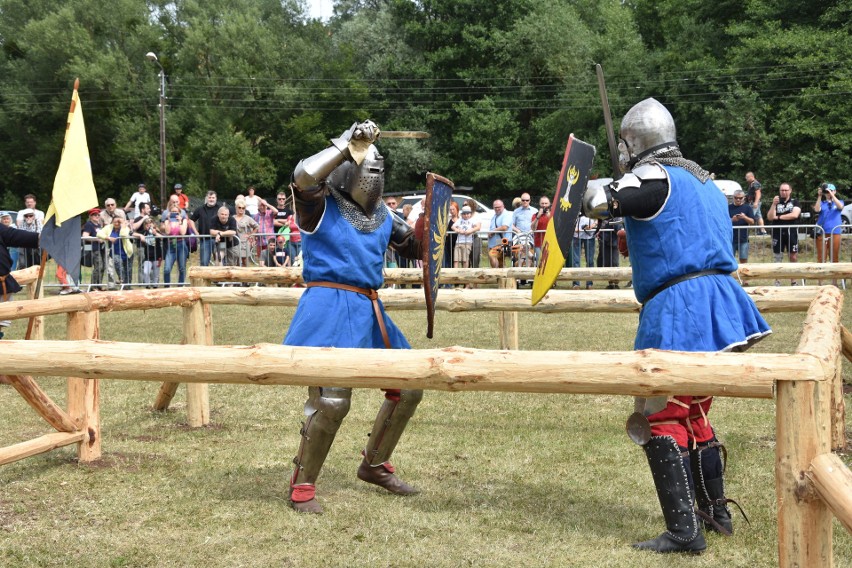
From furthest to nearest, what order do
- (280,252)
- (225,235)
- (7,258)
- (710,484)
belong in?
(280,252)
(225,235)
(7,258)
(710,484)

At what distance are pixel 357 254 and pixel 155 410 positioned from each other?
3.05 m

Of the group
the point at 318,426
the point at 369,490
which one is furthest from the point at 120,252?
the point at 318,426

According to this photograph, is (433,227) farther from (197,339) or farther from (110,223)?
(110,223)

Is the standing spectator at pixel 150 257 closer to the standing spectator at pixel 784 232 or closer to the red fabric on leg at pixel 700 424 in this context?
the standing spectator at pixel 784 232

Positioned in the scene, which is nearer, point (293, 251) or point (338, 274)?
point (338, 274)

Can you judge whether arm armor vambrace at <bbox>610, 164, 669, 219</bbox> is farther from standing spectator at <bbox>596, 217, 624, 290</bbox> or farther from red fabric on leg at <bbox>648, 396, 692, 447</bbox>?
standing spectator at <bbox>596, 217, 624, 290</bbox>

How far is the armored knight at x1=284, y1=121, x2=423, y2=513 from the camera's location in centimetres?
454

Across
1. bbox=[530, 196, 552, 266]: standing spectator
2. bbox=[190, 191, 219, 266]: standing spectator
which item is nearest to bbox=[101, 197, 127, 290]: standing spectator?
bbox=[190, 191, 219, 266]: standing spectator

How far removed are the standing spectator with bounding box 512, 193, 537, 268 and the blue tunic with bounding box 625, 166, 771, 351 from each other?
9.35 metres

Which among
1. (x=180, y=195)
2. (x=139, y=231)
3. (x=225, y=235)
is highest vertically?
(x=180, y=195)

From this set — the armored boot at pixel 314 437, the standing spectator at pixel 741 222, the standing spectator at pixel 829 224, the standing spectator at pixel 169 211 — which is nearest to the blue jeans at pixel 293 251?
the standing spectator at pixel 169 211

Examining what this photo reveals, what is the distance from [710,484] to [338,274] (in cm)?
198

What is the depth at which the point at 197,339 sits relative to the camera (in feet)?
20.7

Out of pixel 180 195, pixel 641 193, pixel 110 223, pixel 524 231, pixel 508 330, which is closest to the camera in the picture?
pixel 641 193
